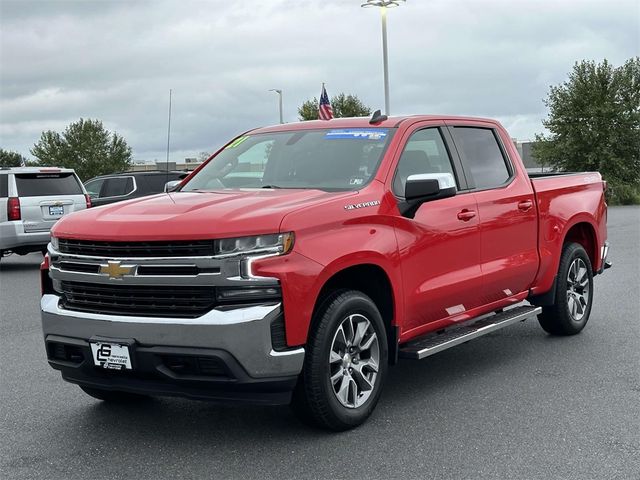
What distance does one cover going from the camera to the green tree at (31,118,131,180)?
261 ft

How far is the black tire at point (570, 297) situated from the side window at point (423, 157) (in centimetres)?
187

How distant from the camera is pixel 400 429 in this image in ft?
17.3

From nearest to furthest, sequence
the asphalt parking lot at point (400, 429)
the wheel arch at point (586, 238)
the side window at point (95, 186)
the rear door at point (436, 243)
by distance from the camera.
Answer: the asphalt parking lot at point (400, 429), the rear door at point (436, 243), the wheel arch at point (586, 238), the side window at point (95, 186)

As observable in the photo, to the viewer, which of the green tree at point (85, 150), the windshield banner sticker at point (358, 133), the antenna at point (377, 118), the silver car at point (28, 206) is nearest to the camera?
the windshield banner sticker at point (358, 133)

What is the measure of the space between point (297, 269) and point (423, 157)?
184cm

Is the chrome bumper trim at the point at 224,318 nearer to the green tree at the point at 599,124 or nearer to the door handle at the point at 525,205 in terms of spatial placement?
the door handle at the point at 525,205

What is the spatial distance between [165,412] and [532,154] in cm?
3918

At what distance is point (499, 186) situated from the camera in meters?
6.88

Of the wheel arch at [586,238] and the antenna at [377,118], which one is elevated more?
the antenna at [377,118]

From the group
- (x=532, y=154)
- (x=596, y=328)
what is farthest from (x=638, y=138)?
(x=596, y=328)

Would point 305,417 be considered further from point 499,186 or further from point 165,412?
point 499,186

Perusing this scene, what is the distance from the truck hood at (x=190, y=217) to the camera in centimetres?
473

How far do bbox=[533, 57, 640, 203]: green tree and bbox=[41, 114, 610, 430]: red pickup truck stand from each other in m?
34.3

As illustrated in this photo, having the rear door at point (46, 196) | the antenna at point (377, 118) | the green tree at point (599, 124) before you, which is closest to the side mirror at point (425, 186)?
the antenna at point (377, 118)
